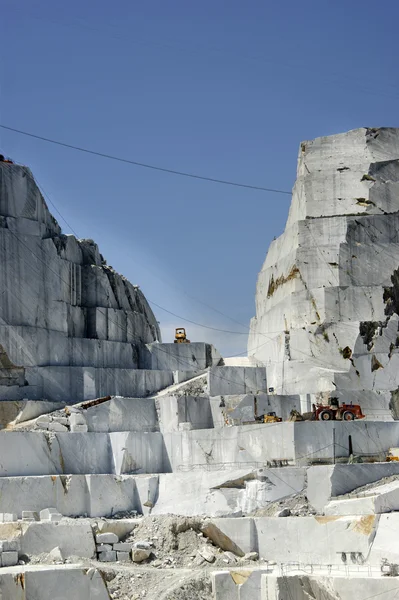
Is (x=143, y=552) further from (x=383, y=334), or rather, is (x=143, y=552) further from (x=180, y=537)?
(x=383, y=334)

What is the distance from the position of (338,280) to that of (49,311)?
1063 centimetres

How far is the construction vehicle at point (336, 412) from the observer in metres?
44.2

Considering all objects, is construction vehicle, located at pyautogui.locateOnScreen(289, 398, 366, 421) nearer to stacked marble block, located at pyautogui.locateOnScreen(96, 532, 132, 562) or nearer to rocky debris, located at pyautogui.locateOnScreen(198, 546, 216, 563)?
rocky debris, located at pyautogui.locateOnScreen(198, 546, 216, 563)

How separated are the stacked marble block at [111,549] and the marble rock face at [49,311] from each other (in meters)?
10.3

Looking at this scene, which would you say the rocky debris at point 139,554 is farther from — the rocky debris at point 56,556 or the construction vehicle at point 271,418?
the construction vehicle at point 271,418

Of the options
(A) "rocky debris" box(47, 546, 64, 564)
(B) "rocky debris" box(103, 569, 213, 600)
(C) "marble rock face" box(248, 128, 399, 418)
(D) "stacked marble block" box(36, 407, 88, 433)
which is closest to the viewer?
(B) "rocky debris" box(103, 569, 213, 600)

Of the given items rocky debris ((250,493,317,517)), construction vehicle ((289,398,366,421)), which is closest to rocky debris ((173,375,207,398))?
construction vehicle ((289,398,366,421))

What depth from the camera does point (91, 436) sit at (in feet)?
147

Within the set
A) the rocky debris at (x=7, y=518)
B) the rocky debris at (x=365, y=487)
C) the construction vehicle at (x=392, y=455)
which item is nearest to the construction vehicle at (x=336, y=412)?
the construction vehicle at (x=392, y=455)

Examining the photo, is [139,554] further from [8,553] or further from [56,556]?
[8,553]

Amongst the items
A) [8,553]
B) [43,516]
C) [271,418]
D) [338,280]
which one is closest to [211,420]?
[271,418]

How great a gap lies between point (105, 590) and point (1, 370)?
1421 centimetres

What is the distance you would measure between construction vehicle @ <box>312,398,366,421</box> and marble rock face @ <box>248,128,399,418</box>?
1.23 m

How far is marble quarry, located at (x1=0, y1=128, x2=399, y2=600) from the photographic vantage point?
37094 mm
